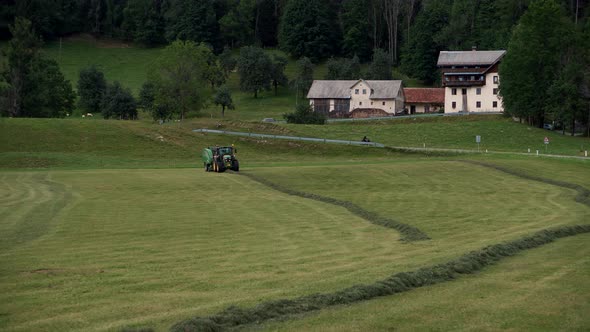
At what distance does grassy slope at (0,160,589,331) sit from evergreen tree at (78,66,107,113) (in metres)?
76.4

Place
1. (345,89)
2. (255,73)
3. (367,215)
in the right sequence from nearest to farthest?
(367,215), (345,89), (255,73)

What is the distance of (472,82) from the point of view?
124625 mm

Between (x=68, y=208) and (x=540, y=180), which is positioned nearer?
(x=68, y=208)

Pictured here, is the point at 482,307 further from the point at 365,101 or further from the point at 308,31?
the point at 308,31

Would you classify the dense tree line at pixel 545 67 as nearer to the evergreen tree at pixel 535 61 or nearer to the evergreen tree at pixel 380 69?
the evergreen tree at pixel 535 61

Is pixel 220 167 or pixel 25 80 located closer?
pixel 220 167

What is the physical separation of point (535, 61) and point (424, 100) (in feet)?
106

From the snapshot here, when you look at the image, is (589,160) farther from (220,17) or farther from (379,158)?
(220,17)

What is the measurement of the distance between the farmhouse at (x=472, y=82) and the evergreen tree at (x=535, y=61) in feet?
57.8

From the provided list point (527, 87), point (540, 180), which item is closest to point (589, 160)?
point (540, 180)

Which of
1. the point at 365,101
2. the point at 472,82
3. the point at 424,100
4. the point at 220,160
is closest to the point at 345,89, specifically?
the point at 365,101

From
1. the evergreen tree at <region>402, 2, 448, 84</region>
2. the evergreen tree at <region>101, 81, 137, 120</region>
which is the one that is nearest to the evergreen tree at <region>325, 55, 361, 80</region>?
the evergreen tree at <region>402, 2, 448, 84</region>

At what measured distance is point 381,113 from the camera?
131875 mm

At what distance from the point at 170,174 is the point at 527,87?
61417 millimetres
